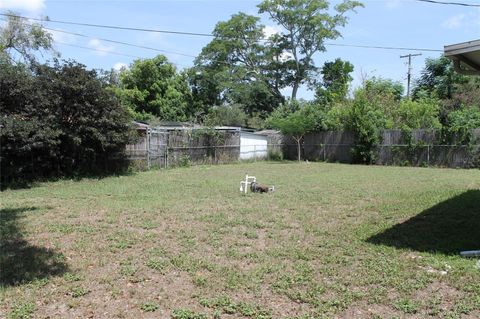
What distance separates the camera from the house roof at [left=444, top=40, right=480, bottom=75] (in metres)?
5.20

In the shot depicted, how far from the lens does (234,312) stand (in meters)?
3.86

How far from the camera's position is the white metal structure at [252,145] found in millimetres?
24922

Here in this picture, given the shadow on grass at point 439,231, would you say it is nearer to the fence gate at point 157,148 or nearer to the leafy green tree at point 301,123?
the fence gate at point 157,148

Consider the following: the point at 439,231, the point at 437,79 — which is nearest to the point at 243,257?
the point at 439,231

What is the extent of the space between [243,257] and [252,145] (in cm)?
2055

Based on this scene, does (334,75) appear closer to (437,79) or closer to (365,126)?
(437,79)

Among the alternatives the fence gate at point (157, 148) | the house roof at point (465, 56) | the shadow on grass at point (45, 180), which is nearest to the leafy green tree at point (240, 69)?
the fence gate at point (157, 148)

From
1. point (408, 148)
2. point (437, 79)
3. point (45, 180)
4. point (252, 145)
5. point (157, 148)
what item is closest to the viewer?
point (45, 180)

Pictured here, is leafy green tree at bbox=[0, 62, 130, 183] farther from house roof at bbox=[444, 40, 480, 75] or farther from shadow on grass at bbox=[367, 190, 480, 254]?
house roof at bbox=[444, 40, 480, 75]

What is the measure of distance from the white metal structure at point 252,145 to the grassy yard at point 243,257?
49.2 ft

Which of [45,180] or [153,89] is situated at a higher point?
[153,89]

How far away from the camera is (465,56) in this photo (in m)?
5.81

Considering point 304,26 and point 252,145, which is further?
point 304,26

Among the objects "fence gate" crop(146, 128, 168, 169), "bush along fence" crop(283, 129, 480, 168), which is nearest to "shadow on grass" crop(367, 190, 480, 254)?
"bush along fence" crop(283, 129, 480, 168)
